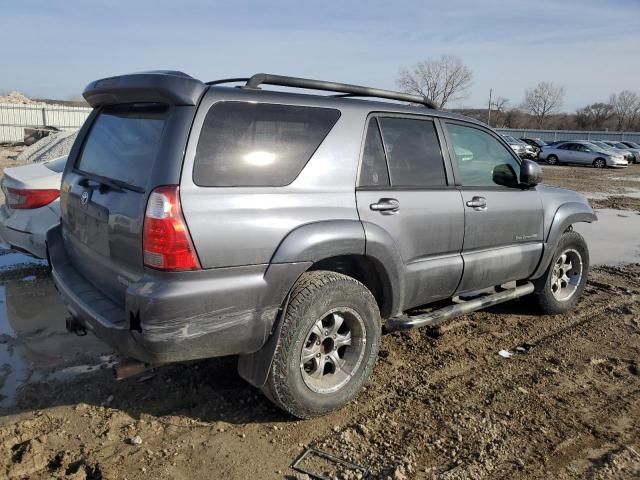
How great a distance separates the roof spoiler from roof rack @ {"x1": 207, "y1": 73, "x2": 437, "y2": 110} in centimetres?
41

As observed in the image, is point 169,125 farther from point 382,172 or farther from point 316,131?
point 382,172

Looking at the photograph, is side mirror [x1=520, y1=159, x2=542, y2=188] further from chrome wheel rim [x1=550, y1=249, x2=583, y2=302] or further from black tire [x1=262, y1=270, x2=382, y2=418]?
black tire [x1=262, y1=270, x2=382, y2=418]

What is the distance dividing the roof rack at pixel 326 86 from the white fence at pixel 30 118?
31.5m

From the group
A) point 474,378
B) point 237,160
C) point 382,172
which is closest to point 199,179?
point 237,160

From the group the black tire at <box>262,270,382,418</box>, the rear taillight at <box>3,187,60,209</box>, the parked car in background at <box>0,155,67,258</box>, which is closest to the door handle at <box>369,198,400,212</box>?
the black tire at <box>262,270,382,418</box>

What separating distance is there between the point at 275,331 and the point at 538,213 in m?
2.89

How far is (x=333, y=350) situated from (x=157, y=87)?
1862 millimetres

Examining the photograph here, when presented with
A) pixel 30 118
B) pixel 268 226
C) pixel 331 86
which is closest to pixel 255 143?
pixel 268 226

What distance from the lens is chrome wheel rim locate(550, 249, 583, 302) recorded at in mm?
5293

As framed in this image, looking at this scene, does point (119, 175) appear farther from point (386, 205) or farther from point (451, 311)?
point (451, 311)

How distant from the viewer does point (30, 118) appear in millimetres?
33656

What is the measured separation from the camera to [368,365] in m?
3.50

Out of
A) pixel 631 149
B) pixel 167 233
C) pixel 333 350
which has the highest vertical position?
pixel 631 149

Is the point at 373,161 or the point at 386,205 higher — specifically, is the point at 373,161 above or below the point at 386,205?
above
